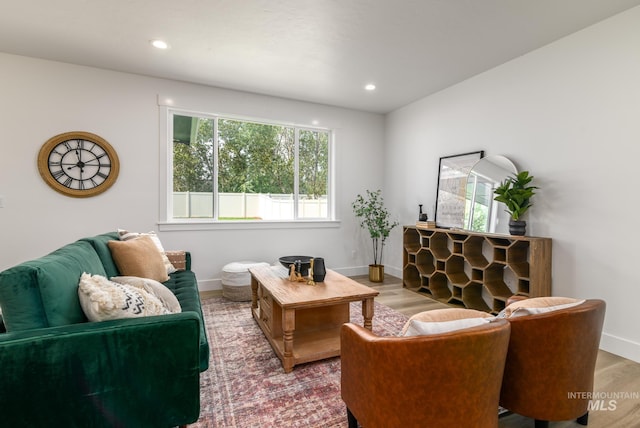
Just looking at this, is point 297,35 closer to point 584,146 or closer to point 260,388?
point 584,146

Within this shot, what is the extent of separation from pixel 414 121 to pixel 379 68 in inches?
55.4

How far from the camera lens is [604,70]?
7.98 ft

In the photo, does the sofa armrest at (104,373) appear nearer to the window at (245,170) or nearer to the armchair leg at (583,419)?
the armchair leg at (583,419)

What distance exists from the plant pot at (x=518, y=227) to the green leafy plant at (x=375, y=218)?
1821mm

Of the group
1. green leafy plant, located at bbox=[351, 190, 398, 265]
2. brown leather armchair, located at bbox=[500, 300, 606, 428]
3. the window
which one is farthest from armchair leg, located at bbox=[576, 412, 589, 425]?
the window

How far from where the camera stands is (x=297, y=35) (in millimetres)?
2641

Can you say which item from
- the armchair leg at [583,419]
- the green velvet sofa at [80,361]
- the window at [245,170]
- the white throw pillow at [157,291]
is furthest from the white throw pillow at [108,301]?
the window at [245,170]

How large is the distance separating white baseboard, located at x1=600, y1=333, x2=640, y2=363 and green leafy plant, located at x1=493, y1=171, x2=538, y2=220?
45.9 inches

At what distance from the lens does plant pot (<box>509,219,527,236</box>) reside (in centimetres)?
286

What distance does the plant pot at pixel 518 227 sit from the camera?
2.86 metres

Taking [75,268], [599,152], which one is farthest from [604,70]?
[75,268]

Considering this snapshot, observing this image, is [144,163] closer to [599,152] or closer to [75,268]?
[75,268]

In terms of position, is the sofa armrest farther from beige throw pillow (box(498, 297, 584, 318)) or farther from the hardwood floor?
the hardwood floor

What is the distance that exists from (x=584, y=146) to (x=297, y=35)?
2.66 m
